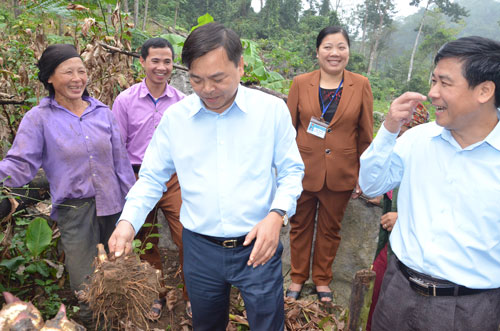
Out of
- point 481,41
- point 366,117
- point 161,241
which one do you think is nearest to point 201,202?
point 481,41

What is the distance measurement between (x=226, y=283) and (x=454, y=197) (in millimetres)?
1119

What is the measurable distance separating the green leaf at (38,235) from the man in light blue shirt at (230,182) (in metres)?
1.15

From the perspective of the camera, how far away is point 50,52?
2299 millimetres

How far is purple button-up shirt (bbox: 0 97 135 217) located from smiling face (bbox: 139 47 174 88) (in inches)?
25.2

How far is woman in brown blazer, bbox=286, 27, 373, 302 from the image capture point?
2.78 m

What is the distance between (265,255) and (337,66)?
A: 188cm

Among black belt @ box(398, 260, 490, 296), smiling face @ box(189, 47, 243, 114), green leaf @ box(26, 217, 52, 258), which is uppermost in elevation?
smiling face @ box(189, 47, 243, 114)

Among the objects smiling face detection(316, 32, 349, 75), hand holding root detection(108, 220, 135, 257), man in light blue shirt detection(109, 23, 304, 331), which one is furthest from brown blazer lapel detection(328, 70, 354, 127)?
hand holding root detection(108, 220, 135, 257)

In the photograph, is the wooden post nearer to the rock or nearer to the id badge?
the id badge

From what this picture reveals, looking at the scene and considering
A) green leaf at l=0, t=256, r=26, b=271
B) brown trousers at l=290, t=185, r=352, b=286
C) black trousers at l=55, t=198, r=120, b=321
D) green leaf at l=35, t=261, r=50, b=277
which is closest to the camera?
black trousers at l=55, t=198, r=120, b=321

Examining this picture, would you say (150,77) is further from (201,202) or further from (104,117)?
(201,202)

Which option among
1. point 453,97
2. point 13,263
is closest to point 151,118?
point 13,263

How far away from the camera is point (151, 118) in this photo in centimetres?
298

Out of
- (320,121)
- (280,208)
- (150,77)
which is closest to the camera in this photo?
(280,208)
